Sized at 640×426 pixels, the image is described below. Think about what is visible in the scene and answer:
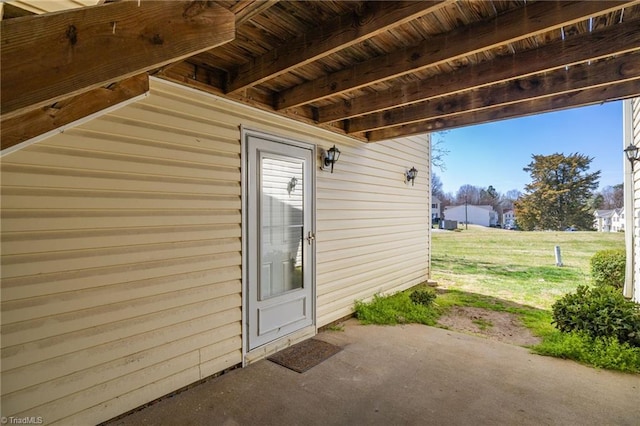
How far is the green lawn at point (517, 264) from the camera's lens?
607 cm

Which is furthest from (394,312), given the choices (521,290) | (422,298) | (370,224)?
(521,290)

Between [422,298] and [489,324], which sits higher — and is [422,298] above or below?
above

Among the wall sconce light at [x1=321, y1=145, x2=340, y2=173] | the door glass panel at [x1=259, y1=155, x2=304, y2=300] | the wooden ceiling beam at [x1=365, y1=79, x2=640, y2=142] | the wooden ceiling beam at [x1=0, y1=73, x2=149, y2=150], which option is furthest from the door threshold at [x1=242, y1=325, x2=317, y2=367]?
the wooden ceiling beam at [x1=365, y1=79, x2=640, y2=142]

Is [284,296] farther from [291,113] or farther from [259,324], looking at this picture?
[291,113]

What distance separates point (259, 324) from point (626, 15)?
12.4ft

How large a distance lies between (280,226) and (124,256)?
1.58 meters

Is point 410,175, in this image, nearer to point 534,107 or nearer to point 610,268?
point 534,107

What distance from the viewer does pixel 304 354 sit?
3359 millimetres

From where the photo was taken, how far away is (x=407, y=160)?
6.08m

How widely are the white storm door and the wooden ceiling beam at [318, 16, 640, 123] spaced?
108 centimetres

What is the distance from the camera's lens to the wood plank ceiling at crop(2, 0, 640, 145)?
6.35ft

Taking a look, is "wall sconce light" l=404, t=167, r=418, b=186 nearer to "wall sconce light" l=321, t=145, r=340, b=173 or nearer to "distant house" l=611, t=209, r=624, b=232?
"wall sconce light" l=321, t=145, r=340, b=173

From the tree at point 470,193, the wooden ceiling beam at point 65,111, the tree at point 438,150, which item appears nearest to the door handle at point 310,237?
the wooden ceiling beam at point 65,111

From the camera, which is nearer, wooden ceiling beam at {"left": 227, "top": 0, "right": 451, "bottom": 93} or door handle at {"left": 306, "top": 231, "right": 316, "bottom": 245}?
wooden ceiling beam at {"left": 227, "top": 0, "right": 451, "bottom": 93}
